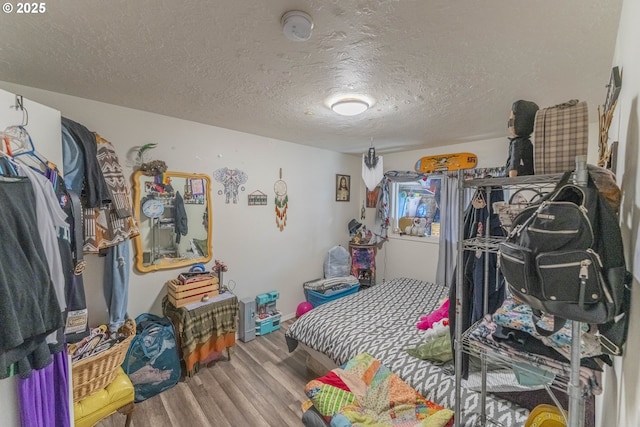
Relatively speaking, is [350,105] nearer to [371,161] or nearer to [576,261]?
[371,161]

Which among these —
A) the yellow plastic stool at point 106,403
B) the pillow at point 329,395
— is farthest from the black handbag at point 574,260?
the yellow plastic stool at point 106,403

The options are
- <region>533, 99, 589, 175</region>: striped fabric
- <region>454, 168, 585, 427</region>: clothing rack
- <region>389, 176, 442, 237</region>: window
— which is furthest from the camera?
<region>389, 176, 442, 237</region>: window

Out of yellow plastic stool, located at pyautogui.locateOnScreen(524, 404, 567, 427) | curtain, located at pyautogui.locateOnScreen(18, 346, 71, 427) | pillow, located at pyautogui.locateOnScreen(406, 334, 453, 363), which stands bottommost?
pillow, located at pyautogui.locateOnScreen(406, 334, 453, 363)

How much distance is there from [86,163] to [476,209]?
8.41 feet

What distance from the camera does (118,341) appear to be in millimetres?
1888

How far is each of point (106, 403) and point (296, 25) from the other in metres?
2.46

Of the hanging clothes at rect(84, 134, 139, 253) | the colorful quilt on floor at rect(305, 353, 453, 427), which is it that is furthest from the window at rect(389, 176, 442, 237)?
the hanging clothes at rect(84, 134, 139, 253)

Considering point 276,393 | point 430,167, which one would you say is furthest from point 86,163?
point 430,167

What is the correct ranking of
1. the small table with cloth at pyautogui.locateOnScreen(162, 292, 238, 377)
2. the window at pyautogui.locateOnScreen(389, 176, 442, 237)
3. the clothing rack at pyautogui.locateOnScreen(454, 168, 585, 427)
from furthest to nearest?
the window at pyautogui.locateOnScreen(389, 176, 442, 237), the small table with cloth at pyautogui.locateOnScreen(162, 292, 238, 377), the clothing rack at pyautogui.locateOnScreen(454, 168, 585, 427)

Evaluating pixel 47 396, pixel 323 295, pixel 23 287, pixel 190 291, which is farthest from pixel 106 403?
pixel 323 295

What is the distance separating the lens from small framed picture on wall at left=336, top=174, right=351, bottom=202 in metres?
4.29

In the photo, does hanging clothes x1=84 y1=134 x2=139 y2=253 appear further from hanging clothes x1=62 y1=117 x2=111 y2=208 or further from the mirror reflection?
the mirror reflection

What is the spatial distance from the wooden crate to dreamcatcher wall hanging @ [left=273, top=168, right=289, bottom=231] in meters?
1.17

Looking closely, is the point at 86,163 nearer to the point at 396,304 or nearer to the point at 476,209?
the point at 476,209
